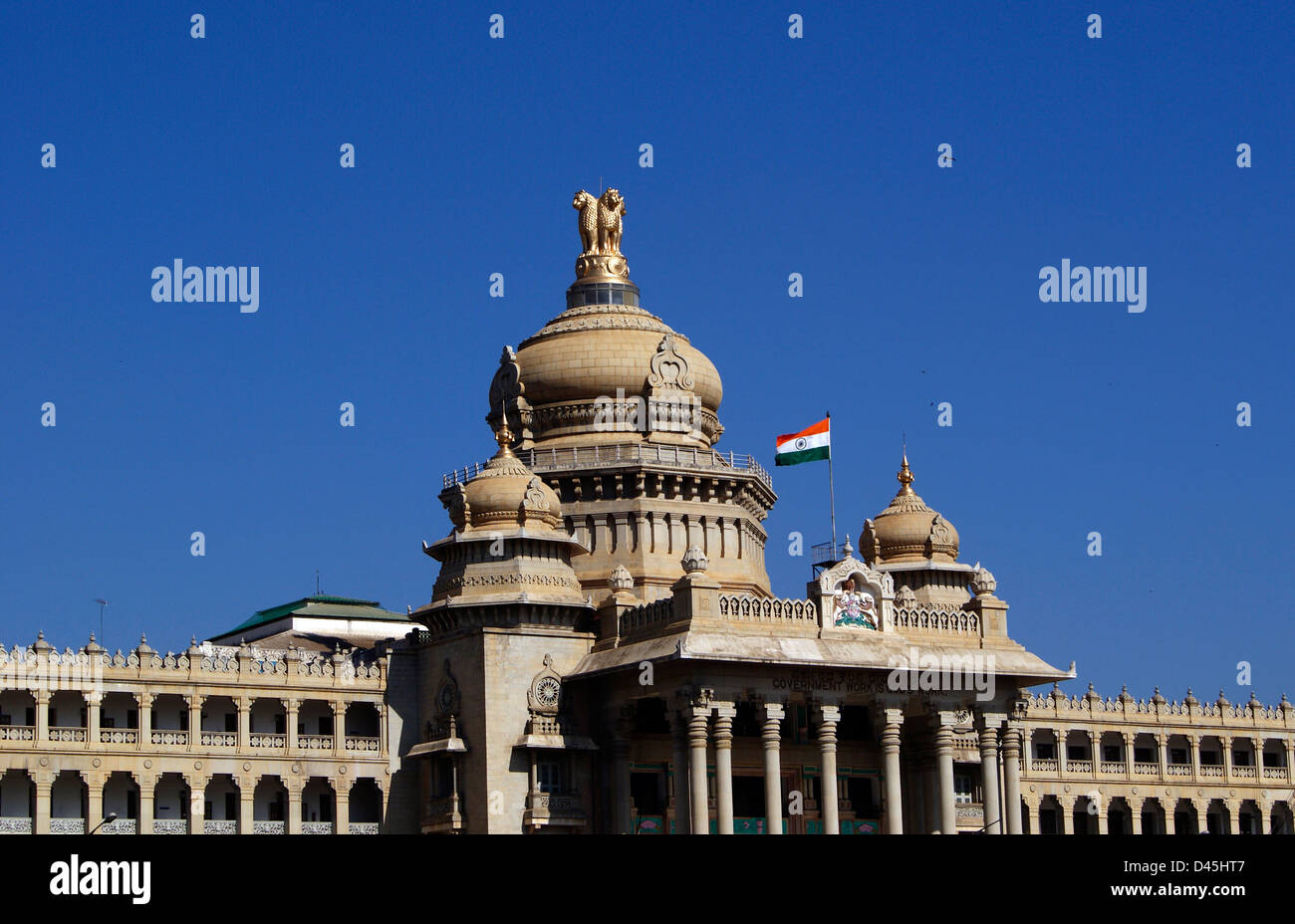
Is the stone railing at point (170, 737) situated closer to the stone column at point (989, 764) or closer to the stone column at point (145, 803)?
the stone column at point (145, 803)

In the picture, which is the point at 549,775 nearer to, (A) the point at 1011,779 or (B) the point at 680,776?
(B) the point at 680,776

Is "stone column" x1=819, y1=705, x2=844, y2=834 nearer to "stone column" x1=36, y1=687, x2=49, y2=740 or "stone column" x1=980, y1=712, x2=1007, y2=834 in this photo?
"stone column" x1=980, y1=712, x2=1007, y2=834

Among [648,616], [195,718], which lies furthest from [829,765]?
[195,718]

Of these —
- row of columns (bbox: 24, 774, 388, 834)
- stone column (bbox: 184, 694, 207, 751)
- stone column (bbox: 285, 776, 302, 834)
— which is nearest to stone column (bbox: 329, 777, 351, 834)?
row of columns (bbox: 24, 774, 388, 834)

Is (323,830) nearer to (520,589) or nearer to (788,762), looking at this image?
(520,589)

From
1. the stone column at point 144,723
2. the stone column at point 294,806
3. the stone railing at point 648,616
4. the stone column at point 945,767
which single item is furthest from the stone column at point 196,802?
the stone column at point 945,767
